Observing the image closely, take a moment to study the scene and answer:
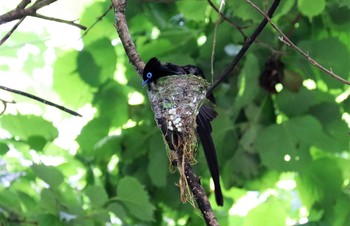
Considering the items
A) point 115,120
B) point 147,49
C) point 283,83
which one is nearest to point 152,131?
point 115,120

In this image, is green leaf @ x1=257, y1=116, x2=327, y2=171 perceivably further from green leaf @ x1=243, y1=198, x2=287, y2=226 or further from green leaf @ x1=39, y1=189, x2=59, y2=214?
green leaf @ x1=39, y1=189, x2=59, y2=214

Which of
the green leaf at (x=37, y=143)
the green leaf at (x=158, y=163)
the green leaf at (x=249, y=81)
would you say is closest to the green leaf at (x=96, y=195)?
the green leaf at (x=37, y=143)

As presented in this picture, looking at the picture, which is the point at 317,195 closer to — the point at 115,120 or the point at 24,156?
the point at 115,120

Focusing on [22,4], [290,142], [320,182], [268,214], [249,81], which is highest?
[22,4]

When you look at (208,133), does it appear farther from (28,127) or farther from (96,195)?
(28,127)

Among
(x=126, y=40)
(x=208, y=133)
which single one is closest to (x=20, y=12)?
(x=126, y=40)

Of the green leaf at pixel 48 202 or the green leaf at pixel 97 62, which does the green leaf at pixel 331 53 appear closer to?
the green leaf at pixel 97 62

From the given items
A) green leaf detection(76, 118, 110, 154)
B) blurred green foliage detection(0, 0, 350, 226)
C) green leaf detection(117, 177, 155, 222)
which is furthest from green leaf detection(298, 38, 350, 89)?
green leaf detection(76, 118, 110, 154)
